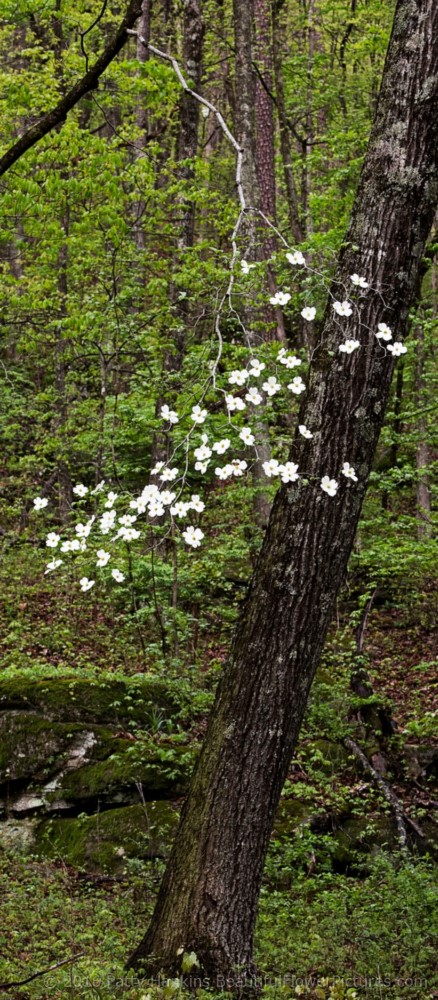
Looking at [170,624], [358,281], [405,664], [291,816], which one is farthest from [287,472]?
[405,664]

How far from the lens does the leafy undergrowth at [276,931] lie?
3195mm

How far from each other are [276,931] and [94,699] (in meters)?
2.46

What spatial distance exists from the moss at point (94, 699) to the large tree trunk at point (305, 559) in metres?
2.83

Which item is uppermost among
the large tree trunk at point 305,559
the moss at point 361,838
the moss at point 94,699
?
the large tree trunk at point 305,559

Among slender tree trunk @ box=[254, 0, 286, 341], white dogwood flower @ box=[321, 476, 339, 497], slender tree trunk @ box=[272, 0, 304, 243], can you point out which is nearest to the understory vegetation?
white dogwood flower @ box=[321, 476, 339, 497]

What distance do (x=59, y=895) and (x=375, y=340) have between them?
350cm

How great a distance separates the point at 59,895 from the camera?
14.8 feet

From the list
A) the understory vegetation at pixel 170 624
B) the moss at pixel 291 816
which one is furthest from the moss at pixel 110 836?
the moss at pixel 291 816

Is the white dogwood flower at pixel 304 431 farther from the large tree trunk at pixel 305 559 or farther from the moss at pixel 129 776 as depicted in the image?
the moss at pixel 129 776

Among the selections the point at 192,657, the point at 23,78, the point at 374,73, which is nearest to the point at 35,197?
the point at 23,78

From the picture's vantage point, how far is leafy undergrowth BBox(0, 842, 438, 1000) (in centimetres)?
320

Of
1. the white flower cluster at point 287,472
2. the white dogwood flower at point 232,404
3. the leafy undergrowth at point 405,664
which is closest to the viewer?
the white dogwood flower at point 232,404

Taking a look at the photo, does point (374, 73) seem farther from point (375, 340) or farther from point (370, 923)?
point (370, 923)

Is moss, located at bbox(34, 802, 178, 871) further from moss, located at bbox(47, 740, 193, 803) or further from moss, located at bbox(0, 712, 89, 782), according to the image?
moss, located at bbox(0, 712, 89, 782)
